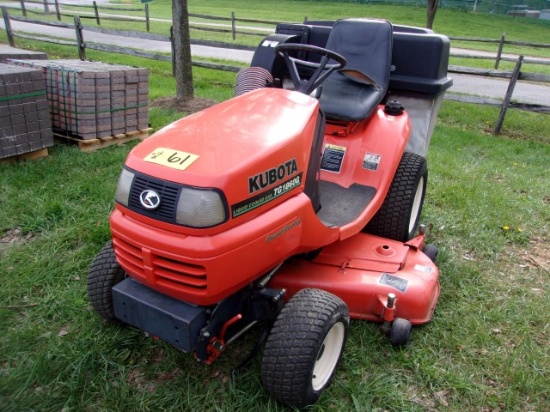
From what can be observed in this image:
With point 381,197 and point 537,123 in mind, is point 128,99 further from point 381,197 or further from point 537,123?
point 537,123

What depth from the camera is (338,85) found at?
3.40 metres

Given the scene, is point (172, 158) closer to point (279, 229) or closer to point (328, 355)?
point (279, 229)

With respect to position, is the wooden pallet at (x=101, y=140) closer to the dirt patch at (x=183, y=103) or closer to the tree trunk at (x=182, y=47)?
the dirt patch at (x=183, y=103)

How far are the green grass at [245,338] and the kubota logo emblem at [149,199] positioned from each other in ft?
3.09

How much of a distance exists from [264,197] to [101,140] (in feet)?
12.7

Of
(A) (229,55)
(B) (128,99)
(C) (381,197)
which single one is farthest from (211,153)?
(A) (229,55)

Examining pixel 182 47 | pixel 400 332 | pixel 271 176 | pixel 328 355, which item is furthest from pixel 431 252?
pixel 182 47

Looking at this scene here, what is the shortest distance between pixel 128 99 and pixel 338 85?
120 inches

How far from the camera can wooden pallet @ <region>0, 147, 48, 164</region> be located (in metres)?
4.77

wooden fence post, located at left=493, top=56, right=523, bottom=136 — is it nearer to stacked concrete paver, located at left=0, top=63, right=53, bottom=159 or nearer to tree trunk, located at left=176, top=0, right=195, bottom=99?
tree trunk, located at left=176, top=0, right=195, bottom=99

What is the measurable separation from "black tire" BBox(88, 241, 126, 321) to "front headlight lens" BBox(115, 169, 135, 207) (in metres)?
0.56

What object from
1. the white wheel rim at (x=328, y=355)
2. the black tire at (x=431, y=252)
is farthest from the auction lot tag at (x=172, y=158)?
the black tire at (x=431, y=252)

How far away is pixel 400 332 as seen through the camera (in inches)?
104

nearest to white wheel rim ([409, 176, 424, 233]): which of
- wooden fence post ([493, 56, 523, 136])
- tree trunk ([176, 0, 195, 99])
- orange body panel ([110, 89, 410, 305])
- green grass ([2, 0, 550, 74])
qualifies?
orange body panel ([110, 89, 410, 305])
